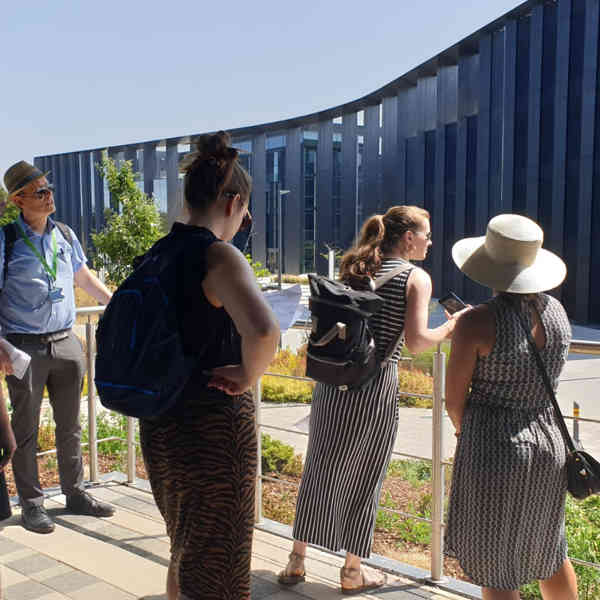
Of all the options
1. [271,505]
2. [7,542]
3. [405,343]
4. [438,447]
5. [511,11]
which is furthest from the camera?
[511,11]

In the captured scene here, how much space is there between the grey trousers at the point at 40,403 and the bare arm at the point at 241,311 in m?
2.34

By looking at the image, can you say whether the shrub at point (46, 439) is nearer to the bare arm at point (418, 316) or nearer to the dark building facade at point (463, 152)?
the bare arm at point (418, 316)

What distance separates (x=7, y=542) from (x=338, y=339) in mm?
2323

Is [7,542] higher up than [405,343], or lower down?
lower down

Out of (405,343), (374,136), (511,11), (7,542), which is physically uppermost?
(511,11)

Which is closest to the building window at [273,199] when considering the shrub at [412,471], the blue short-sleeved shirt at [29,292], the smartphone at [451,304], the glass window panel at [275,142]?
the glass window panel at [275,142]

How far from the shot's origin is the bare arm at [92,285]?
13.6ft

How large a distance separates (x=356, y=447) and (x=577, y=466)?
1.09 meters

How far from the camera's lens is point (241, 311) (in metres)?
1.93

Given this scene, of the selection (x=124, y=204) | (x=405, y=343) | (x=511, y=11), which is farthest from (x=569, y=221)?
(x=405, y=343)

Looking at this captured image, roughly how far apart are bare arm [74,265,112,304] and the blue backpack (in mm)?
2198

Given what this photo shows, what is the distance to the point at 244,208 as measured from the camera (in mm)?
2211

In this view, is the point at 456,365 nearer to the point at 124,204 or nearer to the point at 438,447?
the point at 438,447

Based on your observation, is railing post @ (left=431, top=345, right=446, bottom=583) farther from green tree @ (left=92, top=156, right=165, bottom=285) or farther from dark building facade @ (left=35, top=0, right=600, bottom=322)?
green tree @ (left=92, top=156, right=165, bottom=285)
